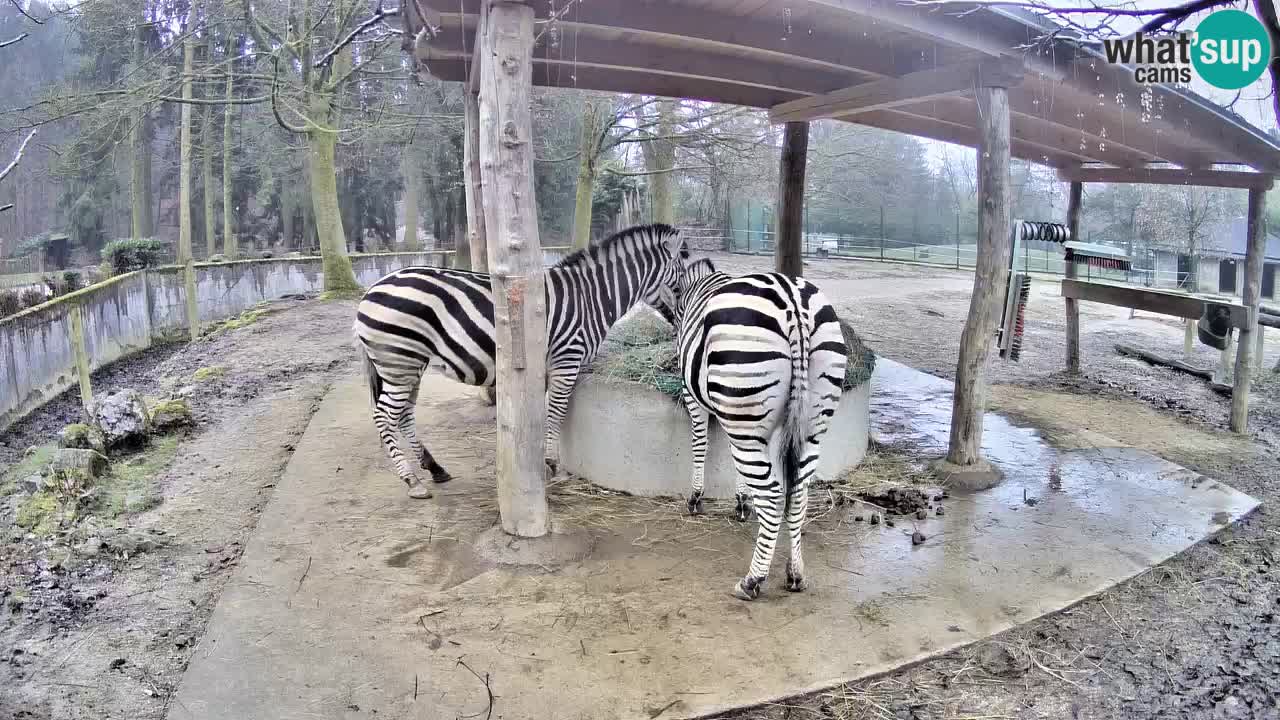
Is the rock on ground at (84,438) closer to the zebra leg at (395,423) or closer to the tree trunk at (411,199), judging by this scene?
the zebra leg at (395,423)

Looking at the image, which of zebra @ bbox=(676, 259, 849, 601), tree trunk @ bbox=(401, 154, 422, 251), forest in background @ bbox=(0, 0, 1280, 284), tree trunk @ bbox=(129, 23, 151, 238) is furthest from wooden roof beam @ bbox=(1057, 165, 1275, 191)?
tree trunk @ bbox=(129, 23, 151, 238)


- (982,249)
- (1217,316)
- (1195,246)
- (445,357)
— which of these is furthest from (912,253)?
(445,357)

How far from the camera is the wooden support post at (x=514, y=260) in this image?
3.99 m

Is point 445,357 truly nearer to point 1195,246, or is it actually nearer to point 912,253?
point 1195,246

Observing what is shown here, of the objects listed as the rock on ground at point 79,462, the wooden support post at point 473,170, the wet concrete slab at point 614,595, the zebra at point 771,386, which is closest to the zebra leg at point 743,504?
the wet concrete slab at point 614,595

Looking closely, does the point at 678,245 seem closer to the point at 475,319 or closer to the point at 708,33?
the point at 708,33

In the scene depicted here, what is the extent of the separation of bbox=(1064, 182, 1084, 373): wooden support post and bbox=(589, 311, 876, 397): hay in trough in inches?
171

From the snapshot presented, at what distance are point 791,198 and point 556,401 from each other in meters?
3.61

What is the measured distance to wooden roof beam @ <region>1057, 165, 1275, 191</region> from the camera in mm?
7383

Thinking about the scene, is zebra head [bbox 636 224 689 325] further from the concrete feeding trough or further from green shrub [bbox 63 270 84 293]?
green shrub [bbox 63 270 84 293]

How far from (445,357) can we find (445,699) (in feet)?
8.49

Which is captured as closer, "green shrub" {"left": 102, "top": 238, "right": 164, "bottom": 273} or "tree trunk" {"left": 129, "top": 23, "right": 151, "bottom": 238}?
"green shrub" {"left": 102, "top": 238, "right": 164, "bottom": 273}

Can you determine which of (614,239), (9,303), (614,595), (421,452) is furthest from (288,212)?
(614,595)

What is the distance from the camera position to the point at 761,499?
3801 millimetres
